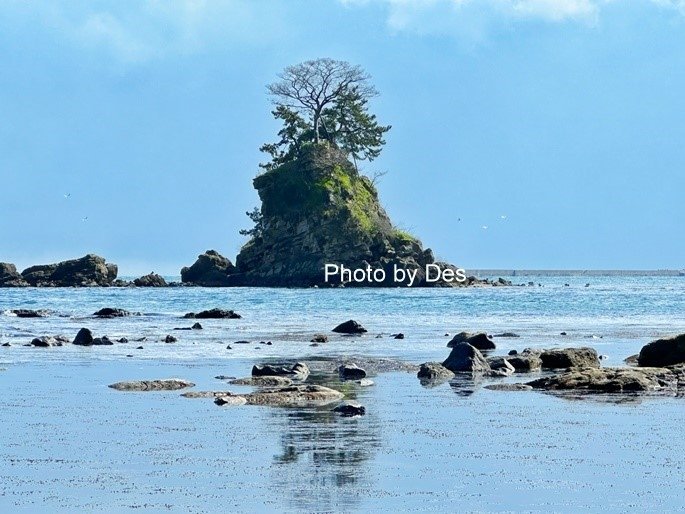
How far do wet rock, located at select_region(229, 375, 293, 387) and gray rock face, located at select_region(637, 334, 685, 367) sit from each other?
971cm

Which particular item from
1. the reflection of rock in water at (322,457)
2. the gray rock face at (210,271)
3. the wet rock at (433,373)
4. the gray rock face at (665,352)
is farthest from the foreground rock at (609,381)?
the gray rock face at (210,271)

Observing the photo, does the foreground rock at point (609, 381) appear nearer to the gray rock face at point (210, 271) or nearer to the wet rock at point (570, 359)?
the wet rock at point (570, 359)

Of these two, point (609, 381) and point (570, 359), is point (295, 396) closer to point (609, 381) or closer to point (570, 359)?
point (609, 381)

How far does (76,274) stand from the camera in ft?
470

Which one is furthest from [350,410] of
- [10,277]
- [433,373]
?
[10,277]

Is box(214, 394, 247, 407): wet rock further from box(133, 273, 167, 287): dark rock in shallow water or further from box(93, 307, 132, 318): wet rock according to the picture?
box(133, 273, 167, 287): dark rock in shallow water

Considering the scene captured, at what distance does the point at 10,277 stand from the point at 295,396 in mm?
129351

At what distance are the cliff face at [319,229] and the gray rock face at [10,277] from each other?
29.4 meters

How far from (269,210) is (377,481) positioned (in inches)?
4717

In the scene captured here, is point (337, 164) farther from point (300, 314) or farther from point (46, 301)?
point (300, 314)

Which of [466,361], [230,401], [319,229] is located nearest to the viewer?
[230,401]

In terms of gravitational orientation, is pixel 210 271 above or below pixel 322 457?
above

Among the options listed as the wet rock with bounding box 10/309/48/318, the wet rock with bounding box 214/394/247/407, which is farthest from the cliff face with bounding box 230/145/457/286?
the wet rock with bounding box 214/394/247/407

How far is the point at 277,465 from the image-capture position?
15.3 m
